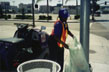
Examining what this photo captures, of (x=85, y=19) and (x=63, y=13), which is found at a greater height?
(x=63, y=13)

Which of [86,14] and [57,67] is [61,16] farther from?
[57,67]

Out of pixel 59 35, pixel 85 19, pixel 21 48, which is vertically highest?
pixel 85 19

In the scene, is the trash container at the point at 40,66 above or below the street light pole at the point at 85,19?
below

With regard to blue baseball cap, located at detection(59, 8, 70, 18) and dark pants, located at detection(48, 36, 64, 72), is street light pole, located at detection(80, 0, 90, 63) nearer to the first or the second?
blue baseball cap, located at detection(59, 8, 70, 18)

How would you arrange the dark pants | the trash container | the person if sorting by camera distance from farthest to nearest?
the dark pants, the person, the trash container

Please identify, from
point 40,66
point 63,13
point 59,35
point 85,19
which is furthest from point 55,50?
point 40,66

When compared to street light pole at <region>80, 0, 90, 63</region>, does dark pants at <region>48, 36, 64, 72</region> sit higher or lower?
lower

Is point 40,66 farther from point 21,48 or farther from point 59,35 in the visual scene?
point 21,48

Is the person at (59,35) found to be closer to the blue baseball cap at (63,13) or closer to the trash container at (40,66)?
the blue baseball cap at (63,13)

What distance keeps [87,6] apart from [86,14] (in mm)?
127

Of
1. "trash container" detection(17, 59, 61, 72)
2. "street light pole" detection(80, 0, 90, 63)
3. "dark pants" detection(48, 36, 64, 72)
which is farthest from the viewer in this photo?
"dark pants" detection(48, 36, 64, 72)

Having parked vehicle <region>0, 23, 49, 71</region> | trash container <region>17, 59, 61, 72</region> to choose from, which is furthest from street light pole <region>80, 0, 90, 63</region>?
parked vehicle <region>0, 23, 49, 71</region>

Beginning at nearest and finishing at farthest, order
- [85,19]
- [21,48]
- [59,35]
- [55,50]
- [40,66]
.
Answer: [40,66]
[85,19]
[59,35]
[55,50]
[21,48]

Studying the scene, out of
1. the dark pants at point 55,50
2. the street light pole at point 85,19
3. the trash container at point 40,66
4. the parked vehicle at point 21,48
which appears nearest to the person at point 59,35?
the dark pants at point 55,50
